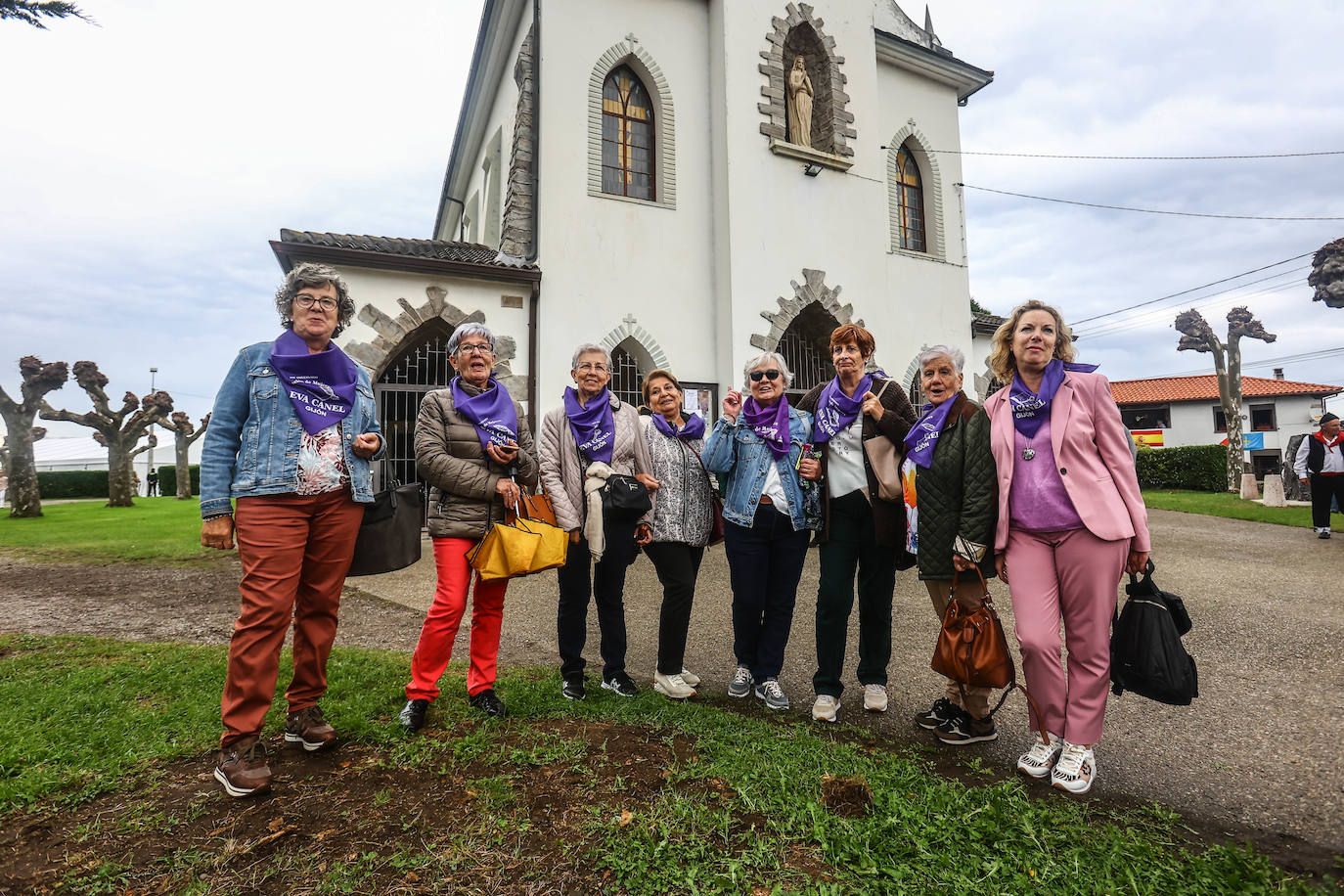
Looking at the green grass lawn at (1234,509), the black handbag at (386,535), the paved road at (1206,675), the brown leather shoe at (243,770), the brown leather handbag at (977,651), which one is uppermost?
the black handbag at (386,535)

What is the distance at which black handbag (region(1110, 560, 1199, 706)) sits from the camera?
2.53 meters

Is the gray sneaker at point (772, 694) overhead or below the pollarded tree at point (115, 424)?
below

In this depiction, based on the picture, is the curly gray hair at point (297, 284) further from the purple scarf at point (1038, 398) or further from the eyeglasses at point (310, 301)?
the purple scarf at point (1038, 398)

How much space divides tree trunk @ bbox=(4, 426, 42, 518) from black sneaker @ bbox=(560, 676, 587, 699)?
20215mm

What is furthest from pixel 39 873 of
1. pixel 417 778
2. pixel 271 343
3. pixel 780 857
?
pixel 780 857

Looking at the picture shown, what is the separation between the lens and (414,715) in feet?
10.3

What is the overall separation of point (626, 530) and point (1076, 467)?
2.21 metres

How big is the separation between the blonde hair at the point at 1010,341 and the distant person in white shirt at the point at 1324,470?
32.8 feet

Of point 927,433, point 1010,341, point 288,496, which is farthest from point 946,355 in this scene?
point 288,496

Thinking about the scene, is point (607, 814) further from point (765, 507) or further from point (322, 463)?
point (322, 463)

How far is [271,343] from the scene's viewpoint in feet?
9.50

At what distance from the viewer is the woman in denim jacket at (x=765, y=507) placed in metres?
3.58

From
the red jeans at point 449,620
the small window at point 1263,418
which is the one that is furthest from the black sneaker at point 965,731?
the small window at point 1263,418

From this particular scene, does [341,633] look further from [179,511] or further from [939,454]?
[179,511]
